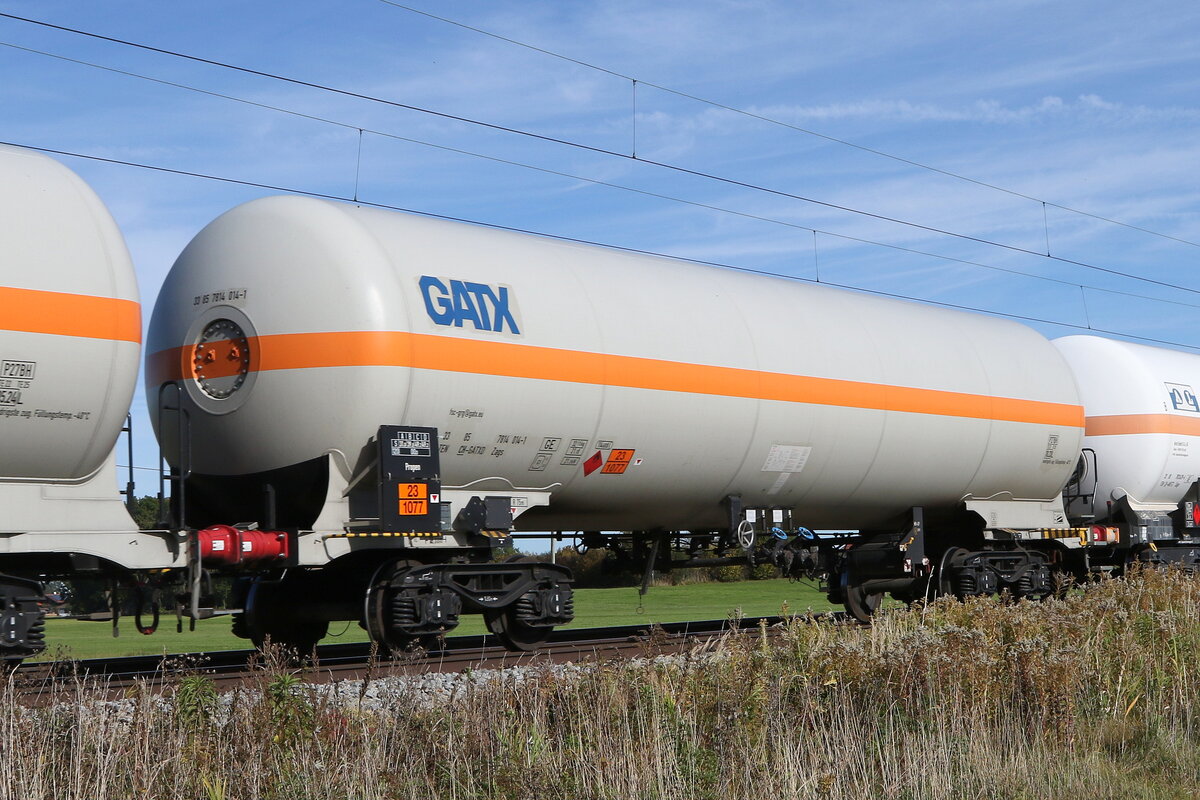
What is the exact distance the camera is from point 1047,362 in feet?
57.2

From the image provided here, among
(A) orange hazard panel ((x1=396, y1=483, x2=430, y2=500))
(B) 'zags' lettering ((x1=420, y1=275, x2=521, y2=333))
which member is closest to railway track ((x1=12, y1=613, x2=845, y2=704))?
(A) orange hazard panel ((x1=396, y1=483, x2=430, y2=500))

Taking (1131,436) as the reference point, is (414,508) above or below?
below

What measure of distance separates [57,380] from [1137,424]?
50.9 ft

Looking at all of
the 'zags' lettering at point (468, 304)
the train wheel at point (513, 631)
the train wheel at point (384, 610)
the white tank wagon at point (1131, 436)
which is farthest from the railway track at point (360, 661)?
the white tank wagon at point (1131, 436)

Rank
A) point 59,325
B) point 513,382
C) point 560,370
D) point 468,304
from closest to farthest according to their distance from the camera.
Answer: point 59,325 → point 468,304 → point 513,382 → point 560,370

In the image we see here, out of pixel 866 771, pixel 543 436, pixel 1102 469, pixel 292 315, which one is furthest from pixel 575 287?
pixel 1102 469

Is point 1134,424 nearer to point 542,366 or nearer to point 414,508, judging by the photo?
point 542,366

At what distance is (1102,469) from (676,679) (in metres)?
13.6

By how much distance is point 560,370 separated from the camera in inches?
450

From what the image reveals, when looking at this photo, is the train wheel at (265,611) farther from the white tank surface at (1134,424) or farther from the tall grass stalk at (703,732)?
the white tank surface at (1134,424)

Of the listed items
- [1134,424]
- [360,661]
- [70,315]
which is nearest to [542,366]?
[360,661]

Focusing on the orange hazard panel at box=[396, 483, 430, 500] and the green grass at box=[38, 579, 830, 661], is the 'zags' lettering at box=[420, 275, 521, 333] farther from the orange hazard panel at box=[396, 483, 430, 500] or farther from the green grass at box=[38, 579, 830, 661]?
the green grass at box=[38, 579, 830, 661]

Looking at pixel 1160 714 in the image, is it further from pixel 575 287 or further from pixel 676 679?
pixel 575 287

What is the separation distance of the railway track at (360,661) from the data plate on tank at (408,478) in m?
1.17
